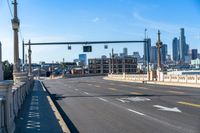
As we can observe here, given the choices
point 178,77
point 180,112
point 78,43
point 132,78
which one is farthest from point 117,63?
point 180,112

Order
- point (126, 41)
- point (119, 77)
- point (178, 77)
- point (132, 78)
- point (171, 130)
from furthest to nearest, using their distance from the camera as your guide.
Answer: point (119, 77) < point (132, 78) < point (126, 41) < point (178, 77) < point (171, 130)

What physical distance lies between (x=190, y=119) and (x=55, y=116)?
16.0 feet

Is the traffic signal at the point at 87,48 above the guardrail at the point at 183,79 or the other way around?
above

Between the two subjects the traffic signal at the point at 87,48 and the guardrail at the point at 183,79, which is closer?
the guardrail at the point at 183,79

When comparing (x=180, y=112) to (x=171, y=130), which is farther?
(x=180, y=112)

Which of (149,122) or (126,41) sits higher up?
(126,41)

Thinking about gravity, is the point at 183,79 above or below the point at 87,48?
→ below

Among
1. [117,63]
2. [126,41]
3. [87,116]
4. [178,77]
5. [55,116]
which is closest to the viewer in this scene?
[55,116]

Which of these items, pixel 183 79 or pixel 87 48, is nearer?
pixel 183 79

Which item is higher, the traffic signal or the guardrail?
the traffic signal

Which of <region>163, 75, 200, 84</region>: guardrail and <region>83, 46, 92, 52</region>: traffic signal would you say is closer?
<region>163, 75, 200, 84</region>: guardrail

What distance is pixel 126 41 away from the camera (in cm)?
6725

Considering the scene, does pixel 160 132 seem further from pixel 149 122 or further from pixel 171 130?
pixel 149 122

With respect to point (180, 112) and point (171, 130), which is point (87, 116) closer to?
point (180, 112)
